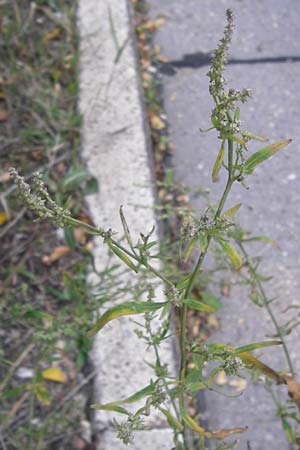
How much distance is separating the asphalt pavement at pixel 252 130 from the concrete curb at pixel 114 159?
0.21m

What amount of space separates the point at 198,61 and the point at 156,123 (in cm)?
41

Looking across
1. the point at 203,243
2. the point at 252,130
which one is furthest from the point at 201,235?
the point at 252,130

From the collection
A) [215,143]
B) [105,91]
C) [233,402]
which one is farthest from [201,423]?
[105,91]

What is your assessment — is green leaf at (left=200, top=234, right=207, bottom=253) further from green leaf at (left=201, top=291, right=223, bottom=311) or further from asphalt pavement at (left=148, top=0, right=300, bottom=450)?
green leaf at (left=201, top=291, right=223, bottom=311)

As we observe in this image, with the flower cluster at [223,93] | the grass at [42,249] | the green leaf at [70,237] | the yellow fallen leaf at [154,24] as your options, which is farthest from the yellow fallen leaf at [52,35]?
the flower cluster at [223,93]

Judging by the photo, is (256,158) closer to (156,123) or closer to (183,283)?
(183,283)

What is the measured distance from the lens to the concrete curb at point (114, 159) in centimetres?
203

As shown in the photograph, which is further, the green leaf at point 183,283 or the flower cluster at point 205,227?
the green leaf at point 183,283

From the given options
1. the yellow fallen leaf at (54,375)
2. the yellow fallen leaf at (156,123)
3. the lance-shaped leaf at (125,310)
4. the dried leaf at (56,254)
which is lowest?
the lance-shaped leaf at (125,310)

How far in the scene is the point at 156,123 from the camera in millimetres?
2775

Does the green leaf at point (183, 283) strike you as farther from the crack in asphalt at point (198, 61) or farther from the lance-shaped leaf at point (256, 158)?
the crack in asphalt at point (198, 61)

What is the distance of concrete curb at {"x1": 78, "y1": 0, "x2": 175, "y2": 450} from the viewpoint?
203cm

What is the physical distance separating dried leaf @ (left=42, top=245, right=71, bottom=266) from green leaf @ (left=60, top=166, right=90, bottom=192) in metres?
0.19

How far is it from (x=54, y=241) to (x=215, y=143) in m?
0.73
